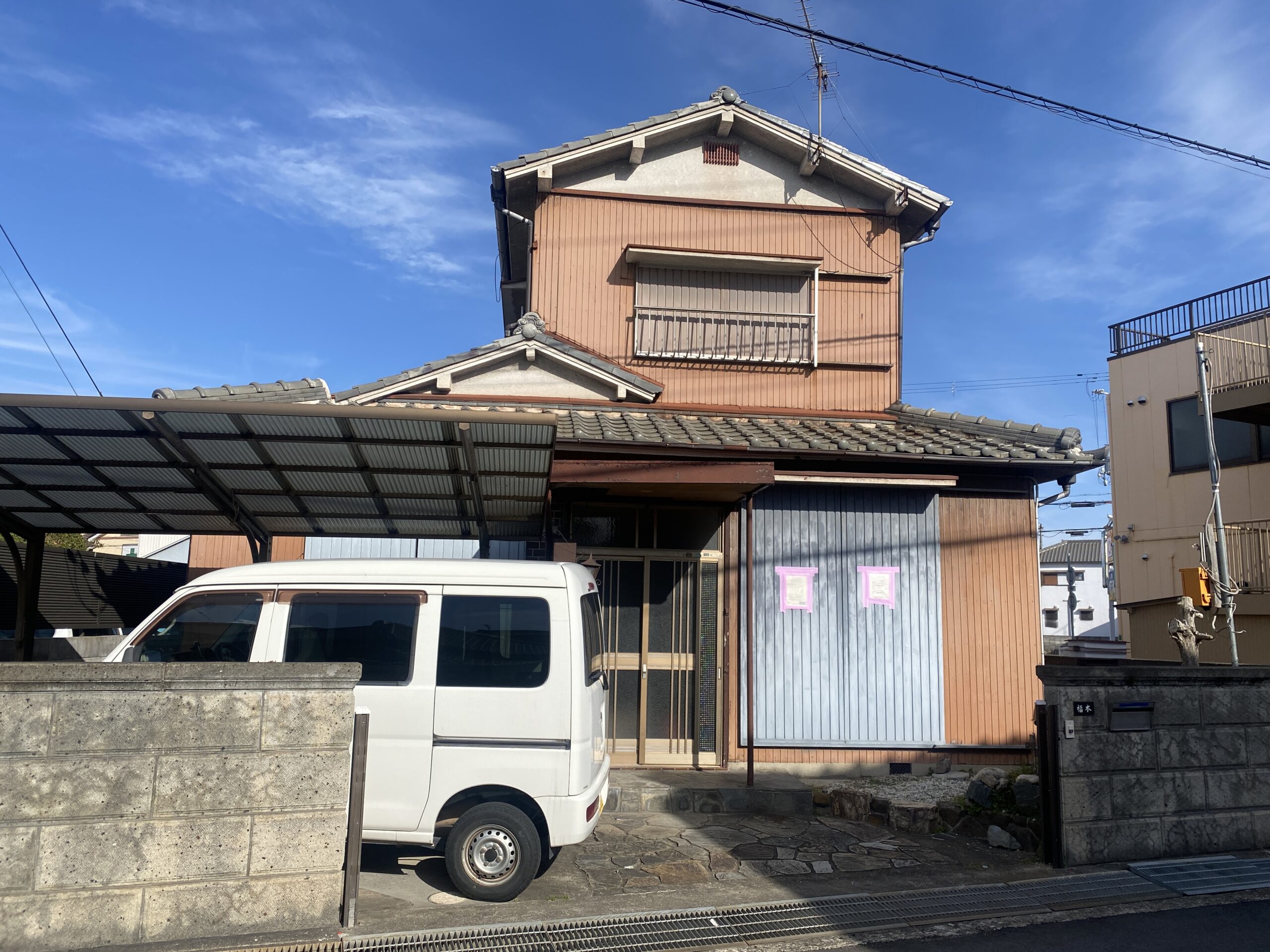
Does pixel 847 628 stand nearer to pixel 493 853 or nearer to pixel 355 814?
pixel 493 853

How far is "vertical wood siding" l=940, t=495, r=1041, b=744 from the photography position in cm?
976

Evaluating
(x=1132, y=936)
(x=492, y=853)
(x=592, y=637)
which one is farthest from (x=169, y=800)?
(x=1132, y=936)

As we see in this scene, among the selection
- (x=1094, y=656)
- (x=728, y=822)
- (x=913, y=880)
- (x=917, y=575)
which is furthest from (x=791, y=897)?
(x=1094, y=656)

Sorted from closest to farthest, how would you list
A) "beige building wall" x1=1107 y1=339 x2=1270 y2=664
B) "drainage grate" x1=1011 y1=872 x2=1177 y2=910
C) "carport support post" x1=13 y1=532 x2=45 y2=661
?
"drainage grate" x1=1011 y1=872 x2=1177 y2=910
"carport support post" x1=13 y1=532 x2=45 y2=661
"beige building wall" x1=1107 y1=339 x2=1270 y2=664

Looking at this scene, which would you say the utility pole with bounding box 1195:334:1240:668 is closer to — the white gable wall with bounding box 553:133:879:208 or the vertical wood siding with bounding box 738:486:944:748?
the vertical wood siding with bounding box 738:486:944:748

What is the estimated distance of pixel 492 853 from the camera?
18.4ft

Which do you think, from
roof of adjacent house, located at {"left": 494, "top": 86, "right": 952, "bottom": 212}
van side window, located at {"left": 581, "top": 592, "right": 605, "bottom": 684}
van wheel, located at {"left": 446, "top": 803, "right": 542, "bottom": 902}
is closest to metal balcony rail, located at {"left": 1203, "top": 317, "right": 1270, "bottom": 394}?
roof of adjacent house, located at {"left": 494, "top": 86, "right": 952, "bottom": 212}

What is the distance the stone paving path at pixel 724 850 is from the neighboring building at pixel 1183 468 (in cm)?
1029

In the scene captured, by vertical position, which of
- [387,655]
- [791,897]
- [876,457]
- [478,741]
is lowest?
[791,897]

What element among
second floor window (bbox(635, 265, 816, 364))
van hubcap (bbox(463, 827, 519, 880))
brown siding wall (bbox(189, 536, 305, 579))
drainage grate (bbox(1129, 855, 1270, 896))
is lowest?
drainage grate (bbox(1129, 855, 1270, 896))

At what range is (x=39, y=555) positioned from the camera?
8156mm

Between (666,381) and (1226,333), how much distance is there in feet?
38.4

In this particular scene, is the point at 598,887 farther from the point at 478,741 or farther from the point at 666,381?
the point at 666,381

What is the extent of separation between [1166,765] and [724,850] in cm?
344
